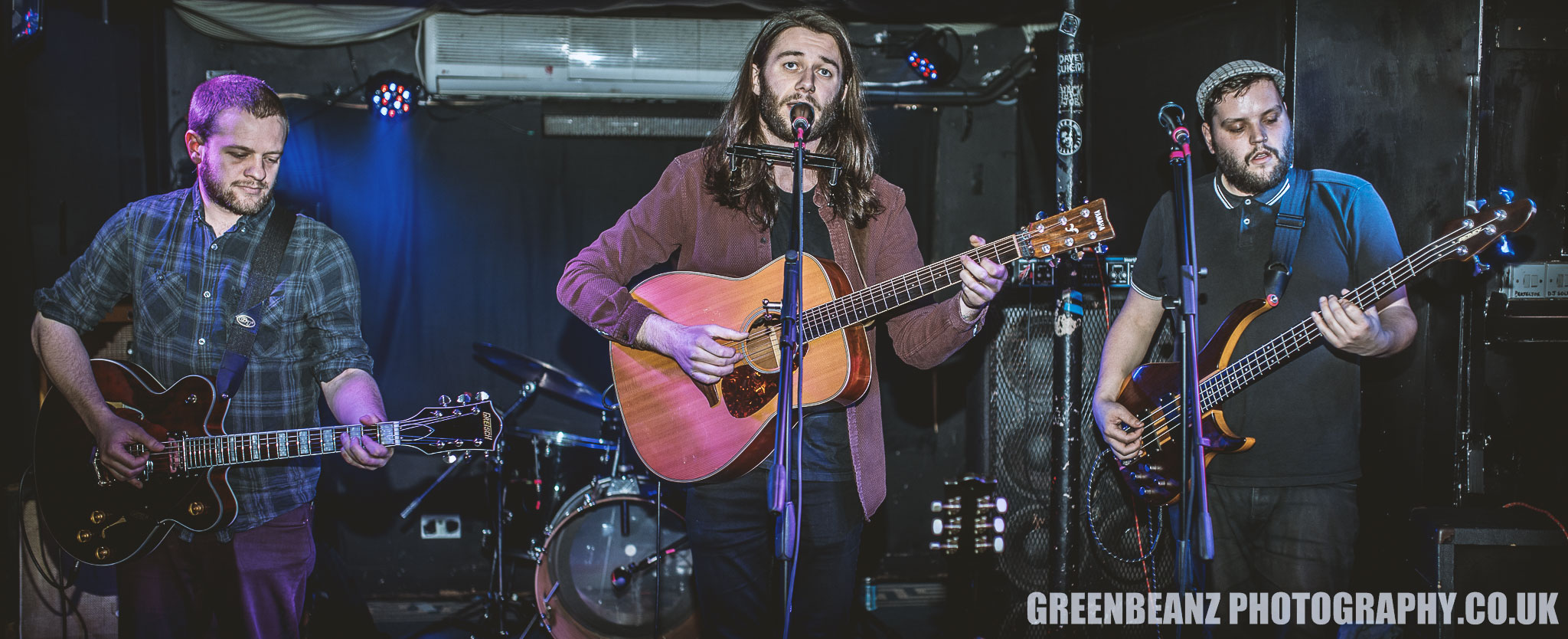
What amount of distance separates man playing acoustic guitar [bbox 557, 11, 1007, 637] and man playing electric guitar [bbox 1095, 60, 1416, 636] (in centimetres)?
94

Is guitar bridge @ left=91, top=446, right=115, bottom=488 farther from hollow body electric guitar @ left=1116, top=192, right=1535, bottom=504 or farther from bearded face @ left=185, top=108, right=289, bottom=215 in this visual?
hollow body electric guitar @ left=1116, top=192, right=1535, bottom=504

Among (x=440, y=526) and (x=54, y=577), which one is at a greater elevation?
(x=54, y=577)

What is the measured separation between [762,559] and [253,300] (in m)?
1.86

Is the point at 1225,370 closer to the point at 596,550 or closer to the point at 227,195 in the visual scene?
the point at 596,550

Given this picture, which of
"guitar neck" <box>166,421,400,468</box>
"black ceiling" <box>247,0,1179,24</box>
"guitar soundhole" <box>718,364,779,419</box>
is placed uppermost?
"black ceiling" <box>247,0,1179,24</box>

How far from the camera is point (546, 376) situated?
186 inches

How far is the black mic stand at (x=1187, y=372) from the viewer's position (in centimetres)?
246

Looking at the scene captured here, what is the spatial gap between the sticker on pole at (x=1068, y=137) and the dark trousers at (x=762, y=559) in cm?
222

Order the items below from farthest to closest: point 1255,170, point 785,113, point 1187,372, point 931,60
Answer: point 931,60, point 1255,170, point 785,113, point 1187,372

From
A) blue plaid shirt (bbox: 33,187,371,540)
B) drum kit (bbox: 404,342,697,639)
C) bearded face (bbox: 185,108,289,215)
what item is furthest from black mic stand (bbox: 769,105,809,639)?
drum kit (bbox: 404,342,697,639)

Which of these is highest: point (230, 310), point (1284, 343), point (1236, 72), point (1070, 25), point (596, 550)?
point (1070, 25)

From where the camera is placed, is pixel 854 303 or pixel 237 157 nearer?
pixel 854 303

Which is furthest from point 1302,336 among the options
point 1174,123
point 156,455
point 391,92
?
point 391,92

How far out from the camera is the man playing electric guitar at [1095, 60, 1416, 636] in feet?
9.58
